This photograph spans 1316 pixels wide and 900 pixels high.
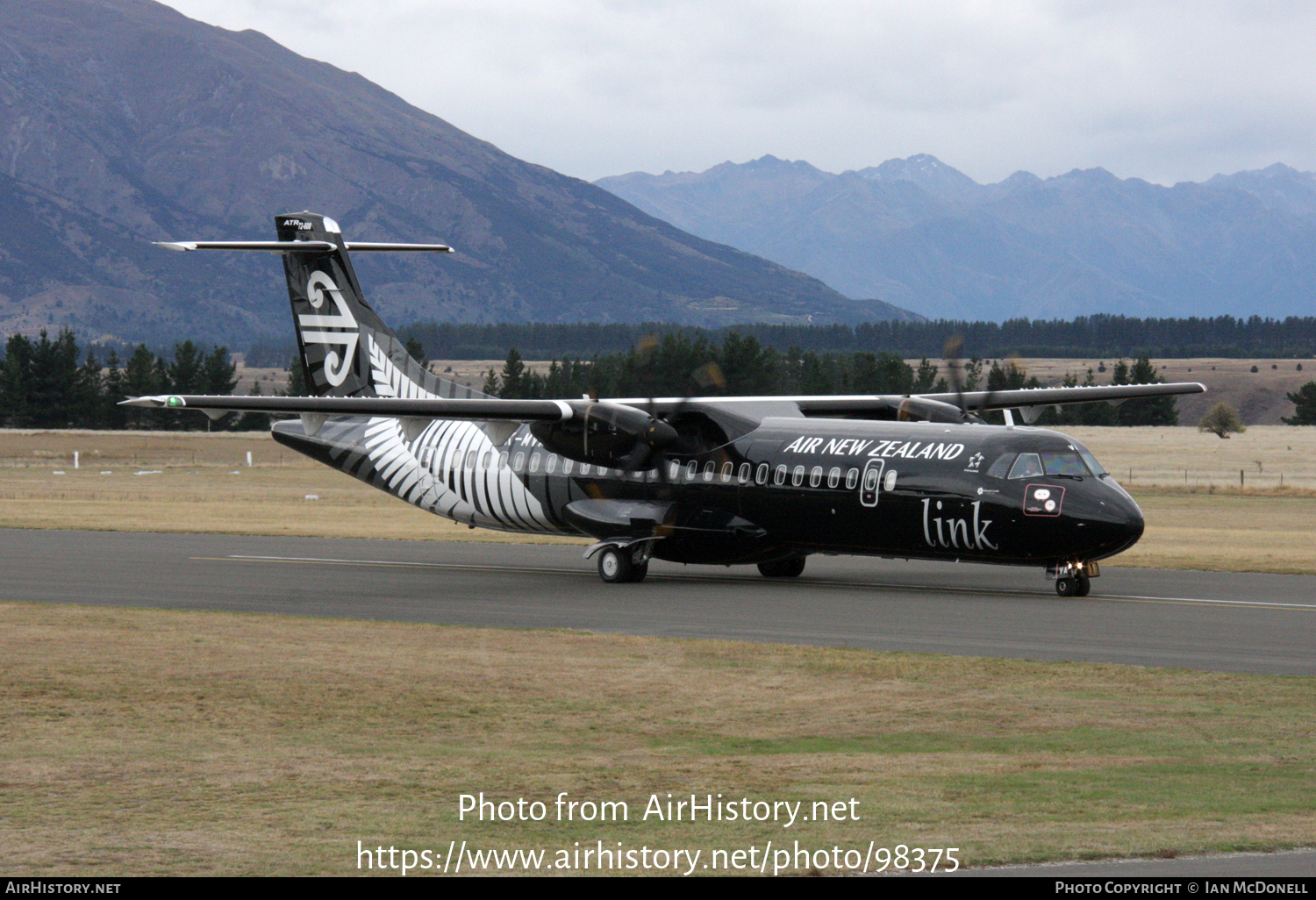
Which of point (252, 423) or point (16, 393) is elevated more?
point (16, 393)

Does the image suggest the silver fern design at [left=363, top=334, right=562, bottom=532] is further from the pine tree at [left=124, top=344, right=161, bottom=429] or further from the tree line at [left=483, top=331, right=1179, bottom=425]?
the pine tree at [left=124, top=344, right=161, bottom=429]

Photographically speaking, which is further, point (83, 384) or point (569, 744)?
point (83, 384)

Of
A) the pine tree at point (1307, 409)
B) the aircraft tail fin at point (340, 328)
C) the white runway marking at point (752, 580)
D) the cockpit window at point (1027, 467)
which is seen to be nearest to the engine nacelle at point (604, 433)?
the white runway marking at point (752, 580)

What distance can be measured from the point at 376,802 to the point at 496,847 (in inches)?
69.4

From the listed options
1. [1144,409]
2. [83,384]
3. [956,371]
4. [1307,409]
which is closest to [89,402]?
[83,384]

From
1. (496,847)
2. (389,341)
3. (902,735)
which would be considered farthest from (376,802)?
(389,341)

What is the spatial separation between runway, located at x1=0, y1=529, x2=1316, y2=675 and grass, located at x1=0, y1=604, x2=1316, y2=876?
174cm

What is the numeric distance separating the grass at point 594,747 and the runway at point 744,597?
1745mm

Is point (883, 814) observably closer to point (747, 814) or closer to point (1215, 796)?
point (747, 814)

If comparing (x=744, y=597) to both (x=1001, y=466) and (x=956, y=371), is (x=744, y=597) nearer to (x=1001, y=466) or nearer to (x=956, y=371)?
(x=1001, y=466)

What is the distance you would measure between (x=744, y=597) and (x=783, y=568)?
380 cm

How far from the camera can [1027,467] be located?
24500 mm

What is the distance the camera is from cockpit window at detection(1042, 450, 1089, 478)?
24.3 metres

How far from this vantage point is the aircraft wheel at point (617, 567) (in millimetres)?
28266
